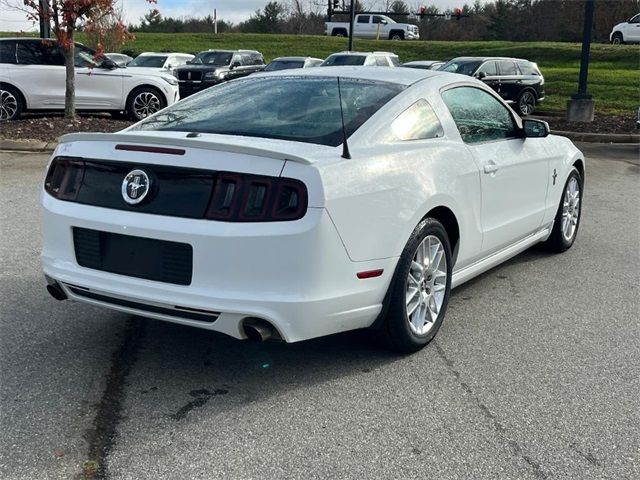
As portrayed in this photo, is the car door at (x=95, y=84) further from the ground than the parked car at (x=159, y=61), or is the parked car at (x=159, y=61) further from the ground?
the parked car at (x=159, y=61)

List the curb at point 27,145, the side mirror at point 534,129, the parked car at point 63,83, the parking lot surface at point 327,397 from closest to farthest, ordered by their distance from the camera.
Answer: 1. the parking lot surface at point 327,397
2. the side mirror at point 534,129
3. the curb at point 27,145
4. the parked car at point 63,83

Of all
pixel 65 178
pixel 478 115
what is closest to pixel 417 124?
pixel 478 115

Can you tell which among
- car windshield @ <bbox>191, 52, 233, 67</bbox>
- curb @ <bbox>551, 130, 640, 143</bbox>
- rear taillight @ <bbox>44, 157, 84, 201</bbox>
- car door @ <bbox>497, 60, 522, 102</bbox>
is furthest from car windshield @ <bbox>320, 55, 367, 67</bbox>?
rear taillight @ <bbox>44, 157, 84, 201</bbox>

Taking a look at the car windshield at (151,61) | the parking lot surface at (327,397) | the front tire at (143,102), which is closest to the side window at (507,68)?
the front tire at (143,102)

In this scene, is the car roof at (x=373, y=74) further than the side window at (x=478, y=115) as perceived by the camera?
No

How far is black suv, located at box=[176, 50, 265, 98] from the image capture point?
2247cm

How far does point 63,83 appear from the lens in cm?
1434

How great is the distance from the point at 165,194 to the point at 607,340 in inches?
109

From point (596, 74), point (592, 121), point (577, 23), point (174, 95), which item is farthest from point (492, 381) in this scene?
point (577, 23)

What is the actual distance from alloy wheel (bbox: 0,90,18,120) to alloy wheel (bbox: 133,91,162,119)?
2271 millimetres

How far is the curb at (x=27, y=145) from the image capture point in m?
11.9

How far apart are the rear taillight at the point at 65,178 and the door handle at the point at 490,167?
8.13ft

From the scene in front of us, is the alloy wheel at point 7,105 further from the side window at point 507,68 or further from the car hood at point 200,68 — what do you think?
the side window at point 507,68

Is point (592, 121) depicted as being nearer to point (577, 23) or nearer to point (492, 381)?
point (492, 381)
